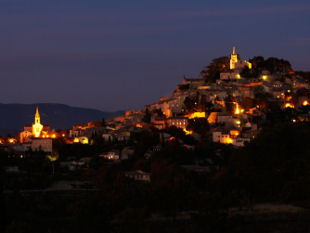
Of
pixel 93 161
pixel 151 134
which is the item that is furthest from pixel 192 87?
pixel 93 161

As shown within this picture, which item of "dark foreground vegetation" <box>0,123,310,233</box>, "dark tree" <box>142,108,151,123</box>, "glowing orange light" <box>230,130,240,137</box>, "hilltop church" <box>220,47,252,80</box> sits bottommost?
"dark foreground vegetation" <box>0,123,310,233</box>

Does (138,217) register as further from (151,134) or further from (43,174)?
(151,134)

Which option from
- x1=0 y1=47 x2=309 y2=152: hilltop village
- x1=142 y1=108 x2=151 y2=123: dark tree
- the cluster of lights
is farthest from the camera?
x1=142 y1=108 x2=151 y2=123: dark tree

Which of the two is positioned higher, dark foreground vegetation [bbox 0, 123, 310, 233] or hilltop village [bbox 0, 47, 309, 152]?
hilltop village [bbox 0, 47, 309, 152]

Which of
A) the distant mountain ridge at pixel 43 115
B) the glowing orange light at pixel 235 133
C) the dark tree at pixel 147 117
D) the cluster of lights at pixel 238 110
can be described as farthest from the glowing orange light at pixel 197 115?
the distant mountain ridge at pixel 43 115

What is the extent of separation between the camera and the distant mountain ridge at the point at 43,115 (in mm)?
87562

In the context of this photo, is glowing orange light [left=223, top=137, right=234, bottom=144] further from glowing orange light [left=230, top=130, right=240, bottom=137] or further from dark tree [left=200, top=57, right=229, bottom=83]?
dark tree [left=200, top=57, right=229, bottom=83]

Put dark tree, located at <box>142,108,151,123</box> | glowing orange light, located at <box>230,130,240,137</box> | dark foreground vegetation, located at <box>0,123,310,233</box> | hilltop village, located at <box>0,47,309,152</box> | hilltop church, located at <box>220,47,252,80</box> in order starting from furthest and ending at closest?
hilltop church, located at <box>220,47,252,80</box>
dark tree, located at <box>142,108,151,123</box>
hilltop village, located at <box>0,47,309,152</box>
glowing orange light, located at <box>230,130,240,137</box>
dark foreground vegetation, located at <box>0,123,310,233</box>

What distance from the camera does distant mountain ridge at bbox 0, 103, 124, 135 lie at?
3447 inches

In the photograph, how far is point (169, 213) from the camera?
29.0m

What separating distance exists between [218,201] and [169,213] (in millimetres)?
2613

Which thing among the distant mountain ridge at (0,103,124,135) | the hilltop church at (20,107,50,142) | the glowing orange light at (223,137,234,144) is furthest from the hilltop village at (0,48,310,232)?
the distant mountain ridge at (0,103,124,135)

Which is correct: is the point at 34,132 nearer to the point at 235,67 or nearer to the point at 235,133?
the point at 235,133

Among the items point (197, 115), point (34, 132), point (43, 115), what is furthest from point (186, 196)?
point (43, 115)
